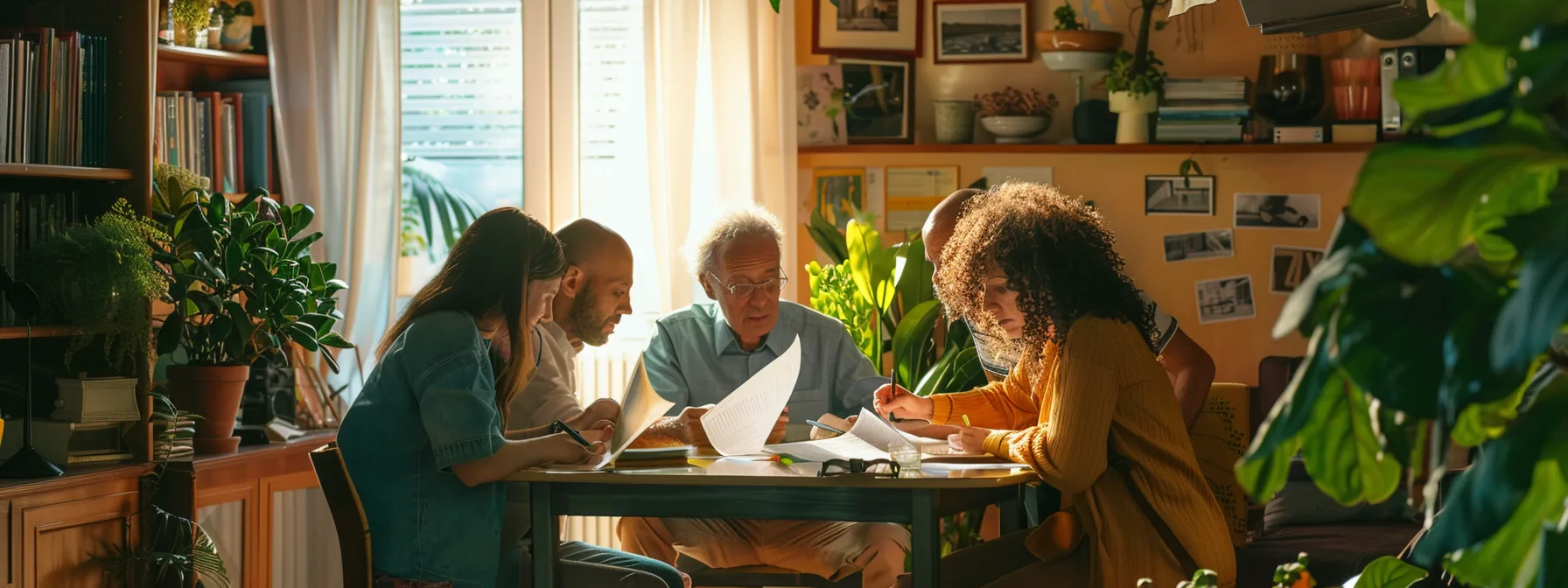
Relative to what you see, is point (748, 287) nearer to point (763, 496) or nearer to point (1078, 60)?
point (763, 496)

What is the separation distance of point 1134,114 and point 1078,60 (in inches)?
9.3

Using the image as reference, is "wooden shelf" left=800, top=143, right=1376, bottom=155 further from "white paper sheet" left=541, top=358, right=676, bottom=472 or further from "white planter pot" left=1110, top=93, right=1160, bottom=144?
"white paper sheet" left=541, top=358, right=676, bottom=472

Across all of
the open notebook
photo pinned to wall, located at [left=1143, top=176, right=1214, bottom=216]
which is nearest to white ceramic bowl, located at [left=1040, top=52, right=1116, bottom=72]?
photo pinned to wall, located at [left=1143, top=176, right=1214, bottom=216]

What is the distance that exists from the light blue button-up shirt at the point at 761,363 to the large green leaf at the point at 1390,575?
2495 millimetres

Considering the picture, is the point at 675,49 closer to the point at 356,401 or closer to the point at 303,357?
the point at 303,357

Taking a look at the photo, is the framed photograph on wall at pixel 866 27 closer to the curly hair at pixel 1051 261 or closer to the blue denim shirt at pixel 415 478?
the curly hair at pixel 1051 261

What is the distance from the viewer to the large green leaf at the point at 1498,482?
59cm

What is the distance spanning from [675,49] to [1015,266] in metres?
2.25

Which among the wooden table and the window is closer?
the wooden table

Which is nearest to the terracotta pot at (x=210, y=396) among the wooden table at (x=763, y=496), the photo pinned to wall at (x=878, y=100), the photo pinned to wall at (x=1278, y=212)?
the wooden table at (x=763, y=496)

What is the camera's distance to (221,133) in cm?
388

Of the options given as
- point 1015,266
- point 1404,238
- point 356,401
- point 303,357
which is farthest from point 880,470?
point 303,357

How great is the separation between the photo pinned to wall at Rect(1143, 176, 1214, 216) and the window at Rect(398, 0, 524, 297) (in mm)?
2014

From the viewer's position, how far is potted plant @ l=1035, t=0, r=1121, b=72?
4.34m
